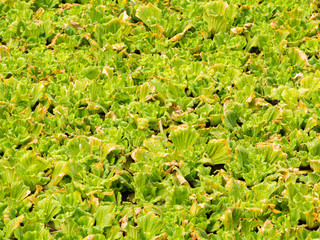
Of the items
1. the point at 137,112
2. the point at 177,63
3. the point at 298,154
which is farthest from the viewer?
the point at 177,63

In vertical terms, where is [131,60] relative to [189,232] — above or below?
above

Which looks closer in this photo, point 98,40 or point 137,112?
point 137,112

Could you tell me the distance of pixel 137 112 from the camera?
3768 millimetres

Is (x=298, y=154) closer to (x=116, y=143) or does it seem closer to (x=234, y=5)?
(x=116, y=143)

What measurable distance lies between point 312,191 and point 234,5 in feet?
6.88

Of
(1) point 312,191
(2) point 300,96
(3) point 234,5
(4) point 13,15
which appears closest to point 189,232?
(1) point 312,191

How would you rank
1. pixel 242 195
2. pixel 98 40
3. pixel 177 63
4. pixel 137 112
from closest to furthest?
1. pixel 242 195
2. pixel 137 112
3. pixel 177 63
4. pixel 98 40

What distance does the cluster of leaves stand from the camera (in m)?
3.00

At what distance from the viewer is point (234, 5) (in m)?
4.63

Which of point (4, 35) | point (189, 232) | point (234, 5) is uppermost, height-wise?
point (234, 5)

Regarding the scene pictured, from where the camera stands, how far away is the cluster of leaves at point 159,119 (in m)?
3.00

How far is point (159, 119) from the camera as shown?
366 cm

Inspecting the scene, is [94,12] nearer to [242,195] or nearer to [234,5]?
[234,5]

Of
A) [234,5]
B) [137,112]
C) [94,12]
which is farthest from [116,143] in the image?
[234,5]
